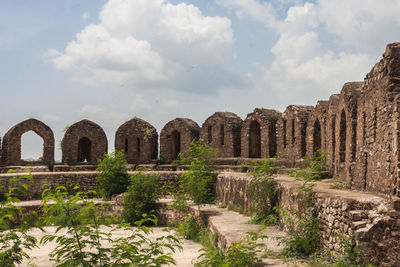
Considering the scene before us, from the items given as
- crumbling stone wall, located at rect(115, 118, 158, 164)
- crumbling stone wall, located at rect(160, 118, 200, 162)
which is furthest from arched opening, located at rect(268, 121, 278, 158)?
crumbling stone wall, located at rect(115, 118, 158, 164)

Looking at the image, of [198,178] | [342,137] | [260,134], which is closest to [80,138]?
[260,134]

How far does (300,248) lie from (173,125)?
15430 mm

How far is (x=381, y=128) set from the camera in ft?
22.8

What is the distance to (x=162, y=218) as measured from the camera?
46.5 feet

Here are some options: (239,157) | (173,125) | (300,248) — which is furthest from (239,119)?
(300,248)

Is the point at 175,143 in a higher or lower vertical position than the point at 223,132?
lower

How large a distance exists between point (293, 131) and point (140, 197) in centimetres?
634

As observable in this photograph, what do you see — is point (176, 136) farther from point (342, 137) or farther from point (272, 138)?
point (342, 137)

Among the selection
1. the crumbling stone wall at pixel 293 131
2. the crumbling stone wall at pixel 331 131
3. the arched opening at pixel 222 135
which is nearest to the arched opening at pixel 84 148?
the arched opening at pixel 222 135

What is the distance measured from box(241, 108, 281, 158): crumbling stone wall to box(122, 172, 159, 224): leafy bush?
5043 millimetres

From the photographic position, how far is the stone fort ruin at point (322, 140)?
599 cm

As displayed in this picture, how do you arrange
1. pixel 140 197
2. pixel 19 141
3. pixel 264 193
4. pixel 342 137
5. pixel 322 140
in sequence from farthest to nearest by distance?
pixel 19 141
pixel 140 197
pixel 322 140
pixel 342 137
pixel 264 193

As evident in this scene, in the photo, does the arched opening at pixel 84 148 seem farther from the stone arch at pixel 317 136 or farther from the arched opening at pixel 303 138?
the stone arch at pixel 317 136

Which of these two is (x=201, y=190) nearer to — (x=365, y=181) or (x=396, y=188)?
(x=365, y=181)
